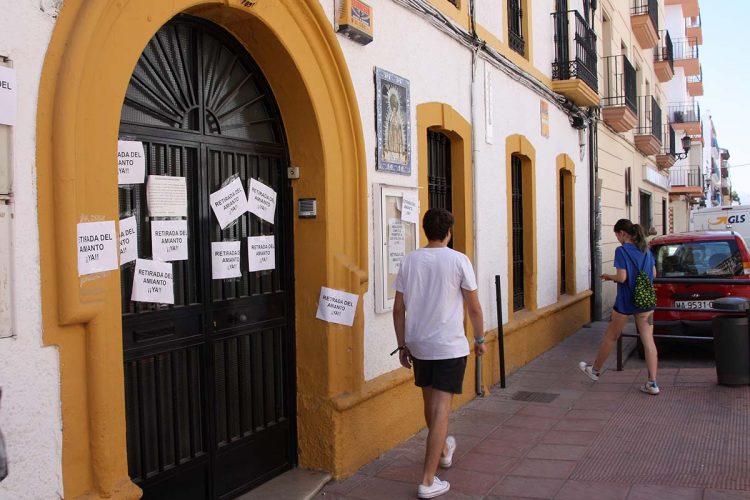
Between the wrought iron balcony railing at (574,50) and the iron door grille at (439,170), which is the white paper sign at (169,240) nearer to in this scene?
the iron door grille at (439,170)

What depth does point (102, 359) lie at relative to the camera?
309 cm

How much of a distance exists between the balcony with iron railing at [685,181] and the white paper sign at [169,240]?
2891cm

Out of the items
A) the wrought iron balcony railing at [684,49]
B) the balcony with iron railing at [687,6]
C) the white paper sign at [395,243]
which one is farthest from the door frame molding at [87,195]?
the wrought iron balcony railing at [684,49]

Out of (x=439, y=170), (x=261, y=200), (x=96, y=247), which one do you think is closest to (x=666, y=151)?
(x=439, y=170)

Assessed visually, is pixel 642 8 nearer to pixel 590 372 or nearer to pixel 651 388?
pixel 590 372

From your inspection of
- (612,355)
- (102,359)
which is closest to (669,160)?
(612,355)

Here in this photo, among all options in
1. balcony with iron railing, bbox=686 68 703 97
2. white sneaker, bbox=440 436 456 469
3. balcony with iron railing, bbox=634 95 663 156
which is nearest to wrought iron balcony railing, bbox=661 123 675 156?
balcony with iron railing, bbox=634 95 663 156

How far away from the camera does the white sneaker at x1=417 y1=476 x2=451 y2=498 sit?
4.43 meters

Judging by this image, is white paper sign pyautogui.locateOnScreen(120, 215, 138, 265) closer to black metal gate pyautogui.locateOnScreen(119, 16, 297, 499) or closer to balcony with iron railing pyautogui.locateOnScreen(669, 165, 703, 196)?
black metal gate pyautogui.locateOnScreen(119, 16, 297, 499)

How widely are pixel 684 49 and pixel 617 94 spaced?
18.4 m

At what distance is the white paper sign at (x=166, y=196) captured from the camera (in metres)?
3.77

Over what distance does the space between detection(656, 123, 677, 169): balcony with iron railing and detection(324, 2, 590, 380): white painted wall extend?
11908 millimetres

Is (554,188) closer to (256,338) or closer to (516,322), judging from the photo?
(516,322)

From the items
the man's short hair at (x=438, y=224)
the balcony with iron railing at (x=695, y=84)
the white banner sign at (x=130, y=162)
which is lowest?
the man's short hair at (x=438, y=224)
